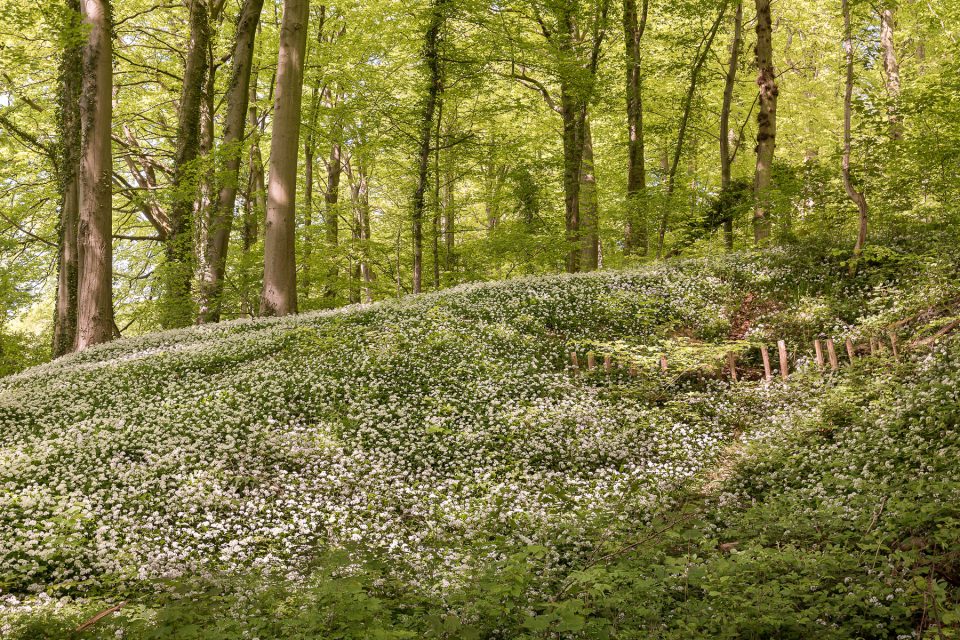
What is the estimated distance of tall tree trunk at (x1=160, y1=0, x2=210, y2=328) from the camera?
64.9 ft

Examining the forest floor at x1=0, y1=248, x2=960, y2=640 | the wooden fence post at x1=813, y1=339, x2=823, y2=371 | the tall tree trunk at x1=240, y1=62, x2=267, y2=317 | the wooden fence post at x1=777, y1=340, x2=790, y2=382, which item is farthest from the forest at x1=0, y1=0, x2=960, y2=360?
the wooden fence post at x1=777, y1=340, x2=790, y2=382

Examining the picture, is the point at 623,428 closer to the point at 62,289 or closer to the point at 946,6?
the point at 62,289

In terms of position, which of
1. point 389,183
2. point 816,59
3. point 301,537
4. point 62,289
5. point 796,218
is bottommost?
point 301,537

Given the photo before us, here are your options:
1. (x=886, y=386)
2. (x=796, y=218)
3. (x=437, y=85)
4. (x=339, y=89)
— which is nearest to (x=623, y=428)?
(x=886, y=386)

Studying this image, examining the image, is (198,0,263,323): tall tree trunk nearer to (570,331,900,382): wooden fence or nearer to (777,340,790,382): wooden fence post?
(570,331,900,382): wooden fence

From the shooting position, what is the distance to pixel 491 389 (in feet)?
34.8

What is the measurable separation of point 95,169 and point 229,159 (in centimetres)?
402

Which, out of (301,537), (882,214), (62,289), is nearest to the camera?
(301,537)

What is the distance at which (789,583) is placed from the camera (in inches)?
192

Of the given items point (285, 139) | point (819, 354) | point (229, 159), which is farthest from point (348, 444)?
point (229, 159)

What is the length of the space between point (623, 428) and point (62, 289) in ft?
56.5

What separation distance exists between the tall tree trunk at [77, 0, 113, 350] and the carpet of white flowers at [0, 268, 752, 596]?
8.21ft

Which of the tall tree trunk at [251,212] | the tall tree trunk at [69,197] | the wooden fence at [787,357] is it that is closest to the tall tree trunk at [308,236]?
the tall tree trunk at [251,212]

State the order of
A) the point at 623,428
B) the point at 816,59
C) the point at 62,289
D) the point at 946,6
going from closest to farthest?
1. the point at 623,428
2. the point at 62,289
3. the point at 946,6
4. the point at 816,59
